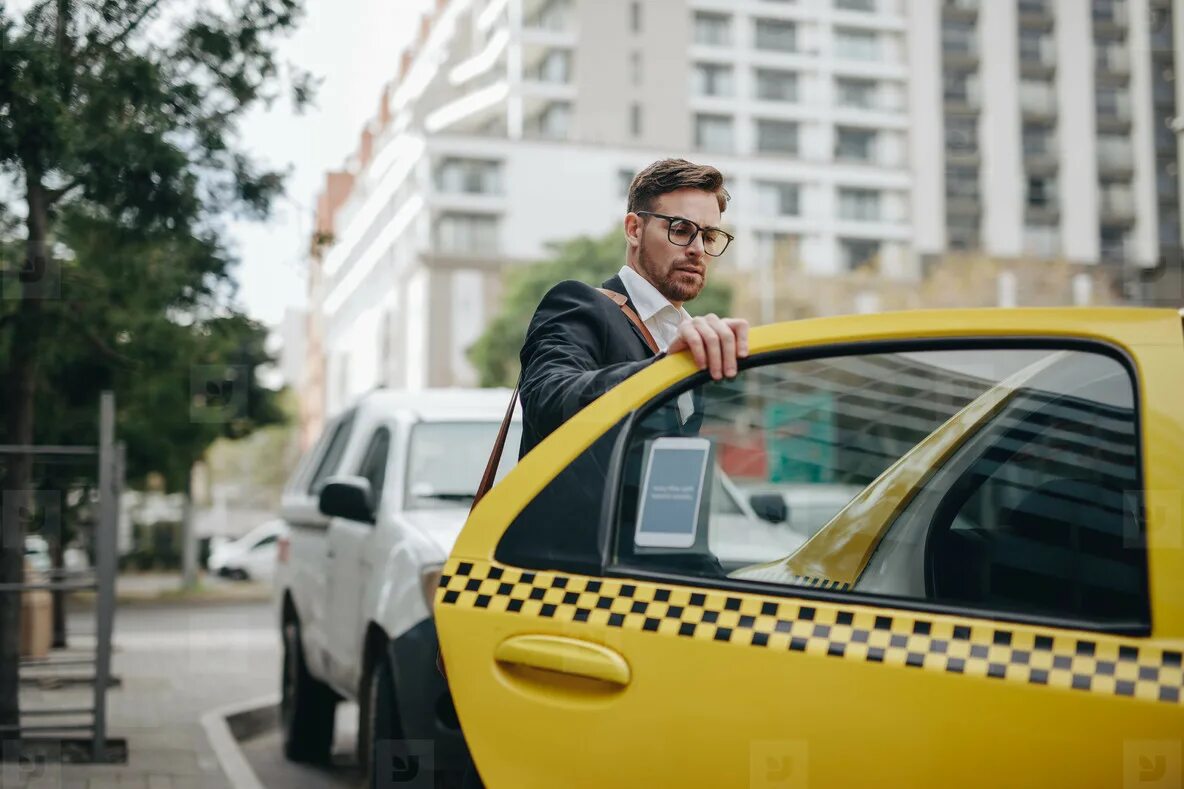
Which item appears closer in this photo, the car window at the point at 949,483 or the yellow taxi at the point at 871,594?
the yellow taxi at the point at 871,594

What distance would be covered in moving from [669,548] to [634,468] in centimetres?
15

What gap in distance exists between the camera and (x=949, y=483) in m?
2.93

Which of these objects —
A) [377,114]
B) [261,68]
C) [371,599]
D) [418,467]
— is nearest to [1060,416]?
[371,599]

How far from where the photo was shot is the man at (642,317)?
2.60 m

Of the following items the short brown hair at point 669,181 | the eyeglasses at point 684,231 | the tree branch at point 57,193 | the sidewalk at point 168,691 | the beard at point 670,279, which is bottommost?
the sidewalk at point 168,691

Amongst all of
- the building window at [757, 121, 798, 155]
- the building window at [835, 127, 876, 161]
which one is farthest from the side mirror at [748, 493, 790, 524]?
the building window at [835, 127, 876, 161]

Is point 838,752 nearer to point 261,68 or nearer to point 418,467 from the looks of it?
point 418,467

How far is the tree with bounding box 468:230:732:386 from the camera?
50.2m

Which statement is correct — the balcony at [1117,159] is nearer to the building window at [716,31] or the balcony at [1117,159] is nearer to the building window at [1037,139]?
the building window at [1037,139]

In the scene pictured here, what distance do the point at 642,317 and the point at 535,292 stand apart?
4772 cm

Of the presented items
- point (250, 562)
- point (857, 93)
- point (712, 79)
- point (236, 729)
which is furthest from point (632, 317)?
point (857, 93)

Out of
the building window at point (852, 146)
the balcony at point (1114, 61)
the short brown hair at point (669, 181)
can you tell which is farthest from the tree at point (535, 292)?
the short brown hair at point (669, 181)

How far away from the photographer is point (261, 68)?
7.71 m

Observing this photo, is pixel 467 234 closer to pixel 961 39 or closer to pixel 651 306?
pixel 961 39
